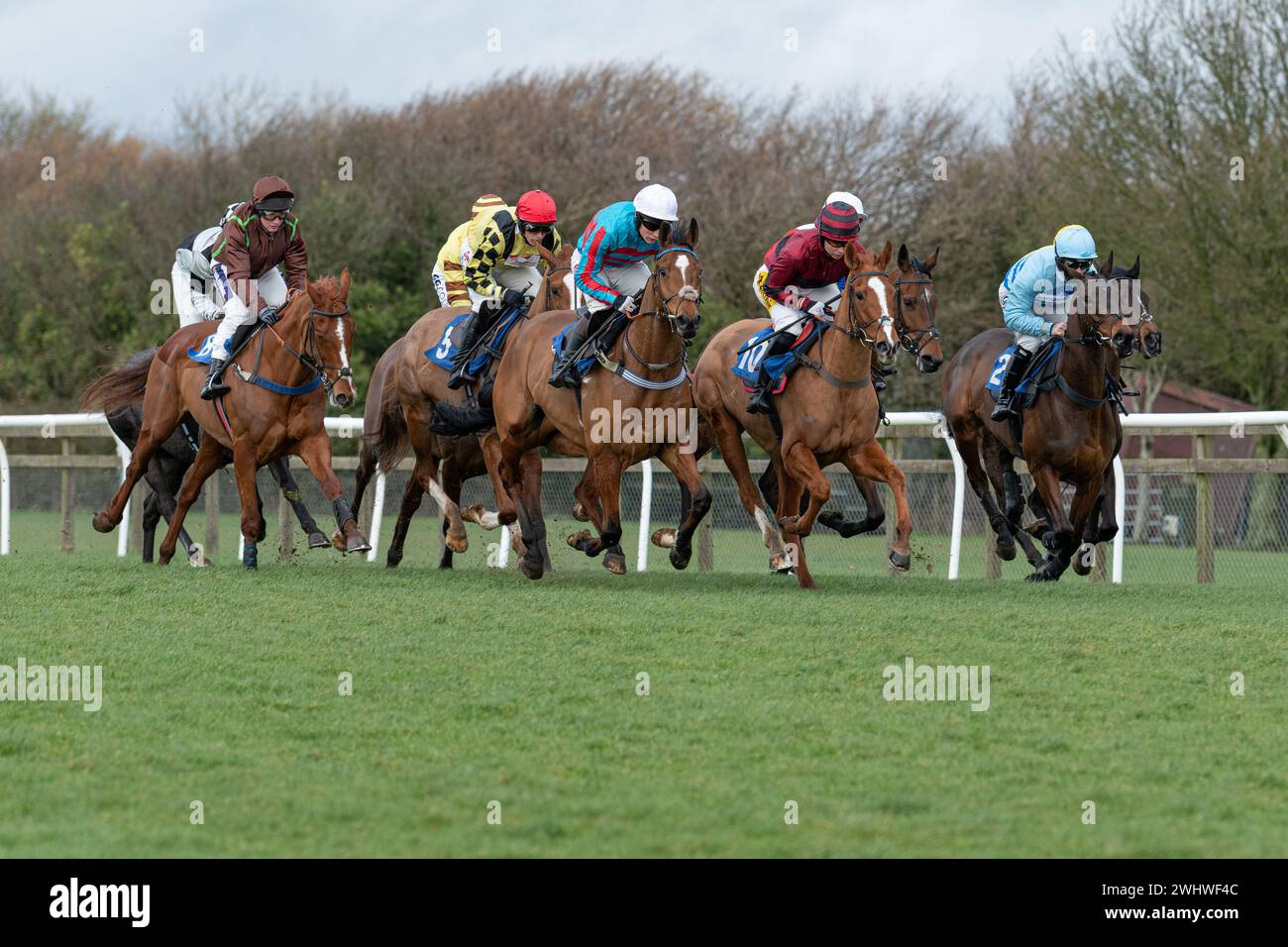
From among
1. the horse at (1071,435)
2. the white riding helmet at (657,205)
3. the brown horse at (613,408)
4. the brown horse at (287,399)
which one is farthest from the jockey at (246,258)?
the horse at (1071,435)

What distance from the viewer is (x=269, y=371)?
10.6 m

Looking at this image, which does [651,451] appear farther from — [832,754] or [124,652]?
[832,754]

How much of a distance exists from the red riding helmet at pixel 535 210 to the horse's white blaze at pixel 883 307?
8.19ft

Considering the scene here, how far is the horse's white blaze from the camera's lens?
9.08 metres

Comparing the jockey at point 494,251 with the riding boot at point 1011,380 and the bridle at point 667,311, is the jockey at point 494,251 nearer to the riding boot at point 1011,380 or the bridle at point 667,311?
the bridle at point 667,311

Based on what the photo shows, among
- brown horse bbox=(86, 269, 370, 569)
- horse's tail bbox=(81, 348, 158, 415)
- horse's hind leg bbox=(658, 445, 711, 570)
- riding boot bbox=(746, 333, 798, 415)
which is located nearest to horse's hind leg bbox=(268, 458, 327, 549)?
brown horse bbox=(86, 269, 370, 569)

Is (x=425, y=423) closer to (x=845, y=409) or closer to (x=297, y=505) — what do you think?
(x=297, y=505)

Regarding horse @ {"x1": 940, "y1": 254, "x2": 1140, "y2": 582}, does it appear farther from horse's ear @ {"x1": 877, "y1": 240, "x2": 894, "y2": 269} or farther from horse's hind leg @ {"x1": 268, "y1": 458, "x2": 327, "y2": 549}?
horse's hind leg @ {"x1": 268, "y1": 458, "x2": 327, "y2": 549}

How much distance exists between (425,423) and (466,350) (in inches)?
33.4

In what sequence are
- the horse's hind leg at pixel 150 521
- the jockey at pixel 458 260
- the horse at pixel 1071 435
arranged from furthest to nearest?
the horse's hind leg at pixel 150 521 < the jockey at pixel 458 260 < the horse at pixel 1071 435

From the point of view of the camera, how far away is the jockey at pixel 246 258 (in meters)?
10.9

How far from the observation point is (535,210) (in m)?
11.0

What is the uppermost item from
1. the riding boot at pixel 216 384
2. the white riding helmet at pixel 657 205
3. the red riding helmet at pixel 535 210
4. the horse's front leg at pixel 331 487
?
the red riding helmet at pixel 535 210

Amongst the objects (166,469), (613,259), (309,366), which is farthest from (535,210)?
(166,469)
